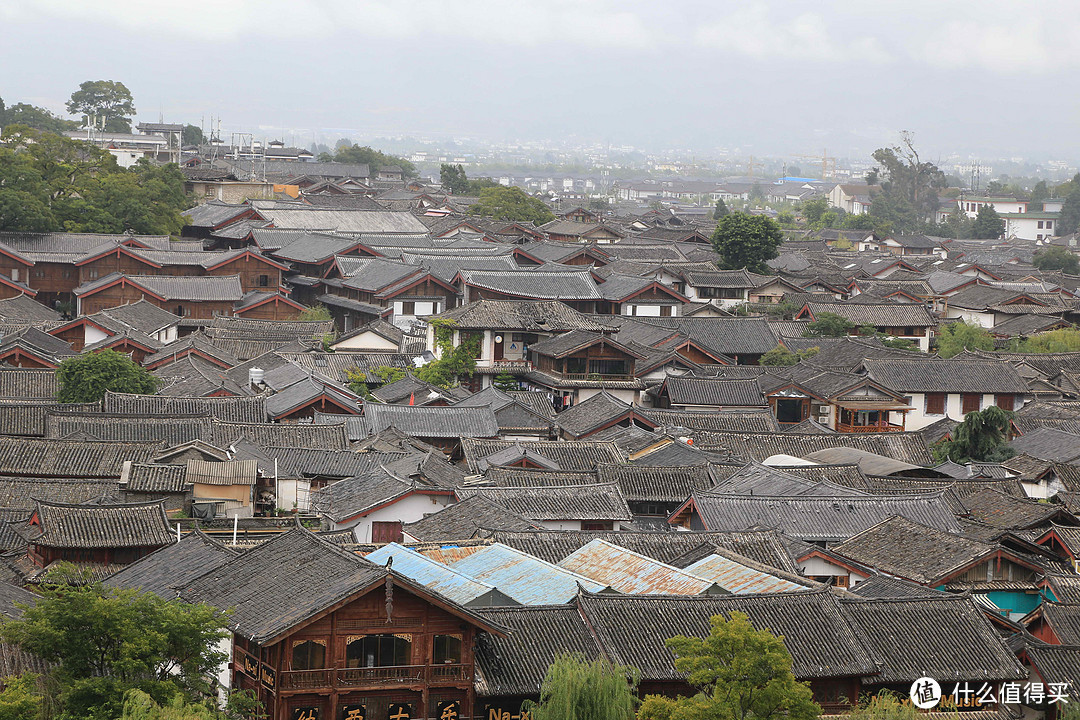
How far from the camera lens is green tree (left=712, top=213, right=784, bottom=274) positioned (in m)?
62.2

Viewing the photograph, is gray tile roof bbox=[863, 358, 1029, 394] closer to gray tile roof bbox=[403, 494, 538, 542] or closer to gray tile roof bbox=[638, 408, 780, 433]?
gray tile roof bbox=[638, 408, 780, 433]

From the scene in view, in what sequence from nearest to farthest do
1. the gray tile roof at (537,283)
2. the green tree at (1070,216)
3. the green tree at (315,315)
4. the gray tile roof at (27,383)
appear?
the gray tile roof at (27,383)
the gray tile roof at (537,283)
the green tree at (315,315)
the green tree at (1070,216)

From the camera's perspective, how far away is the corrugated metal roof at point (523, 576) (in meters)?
19.0

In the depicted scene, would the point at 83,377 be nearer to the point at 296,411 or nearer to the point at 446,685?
the point at 296,411

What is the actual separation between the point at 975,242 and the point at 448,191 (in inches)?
1589

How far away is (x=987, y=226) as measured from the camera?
361 feet

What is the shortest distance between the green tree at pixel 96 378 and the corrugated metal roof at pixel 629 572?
705 inches

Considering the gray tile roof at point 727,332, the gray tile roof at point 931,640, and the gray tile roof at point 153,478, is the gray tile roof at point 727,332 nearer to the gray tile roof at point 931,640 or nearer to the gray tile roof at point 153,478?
the gray tile roof at point 153,478

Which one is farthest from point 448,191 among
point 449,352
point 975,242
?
point 449,352

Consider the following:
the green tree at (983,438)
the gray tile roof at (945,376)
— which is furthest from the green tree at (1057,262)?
the green tree at (983,438)

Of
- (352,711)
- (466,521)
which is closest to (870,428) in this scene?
(466,521)

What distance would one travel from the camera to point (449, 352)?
44125 mm

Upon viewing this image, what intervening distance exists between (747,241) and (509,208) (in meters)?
22.7

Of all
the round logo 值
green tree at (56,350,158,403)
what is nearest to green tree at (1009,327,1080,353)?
green tree at (56,350,158,403)
